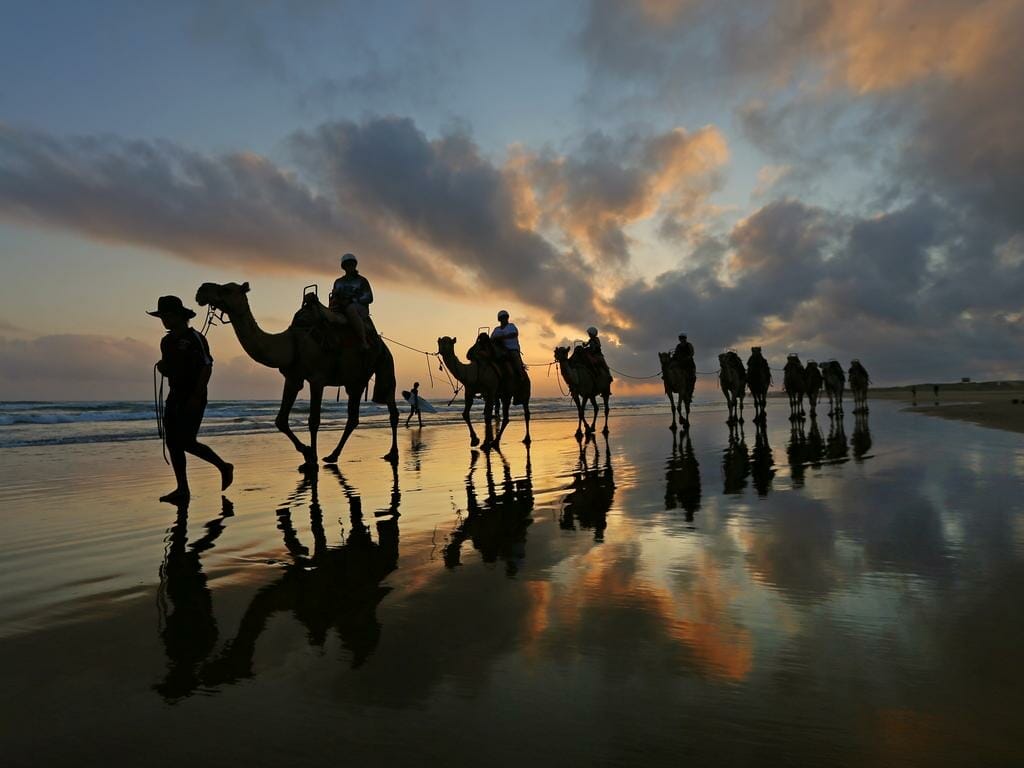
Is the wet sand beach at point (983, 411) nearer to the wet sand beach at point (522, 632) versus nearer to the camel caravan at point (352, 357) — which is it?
the camel caravan at point (352, 357)

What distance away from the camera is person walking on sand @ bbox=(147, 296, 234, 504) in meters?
7.16

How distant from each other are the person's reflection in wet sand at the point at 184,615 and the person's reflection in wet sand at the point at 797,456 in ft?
20.9

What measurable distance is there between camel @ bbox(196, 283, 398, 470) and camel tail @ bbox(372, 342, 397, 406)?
0.04 metres

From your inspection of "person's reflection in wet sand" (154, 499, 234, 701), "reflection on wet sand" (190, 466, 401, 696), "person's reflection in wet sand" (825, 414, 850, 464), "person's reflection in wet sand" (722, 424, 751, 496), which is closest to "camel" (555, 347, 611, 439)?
"person's reflection in wet sand" (722, 424, 751, 496)

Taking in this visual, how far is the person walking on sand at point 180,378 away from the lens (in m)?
7.16

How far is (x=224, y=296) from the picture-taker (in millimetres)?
8875

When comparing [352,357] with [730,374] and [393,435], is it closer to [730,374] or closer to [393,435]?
[393,435]

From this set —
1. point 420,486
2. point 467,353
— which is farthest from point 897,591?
point 467,353

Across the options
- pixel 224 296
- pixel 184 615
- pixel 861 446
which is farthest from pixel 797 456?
pixel 184 615

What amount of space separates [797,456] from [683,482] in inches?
164

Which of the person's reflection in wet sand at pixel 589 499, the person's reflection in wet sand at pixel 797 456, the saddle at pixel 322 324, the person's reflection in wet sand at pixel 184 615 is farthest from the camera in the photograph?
the saddle at pixel 322 324

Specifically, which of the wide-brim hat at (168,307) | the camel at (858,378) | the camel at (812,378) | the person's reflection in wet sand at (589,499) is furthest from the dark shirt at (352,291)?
the camel at (858,378)

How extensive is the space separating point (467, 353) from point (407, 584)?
1207cm

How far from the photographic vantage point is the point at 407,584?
3.71 m
